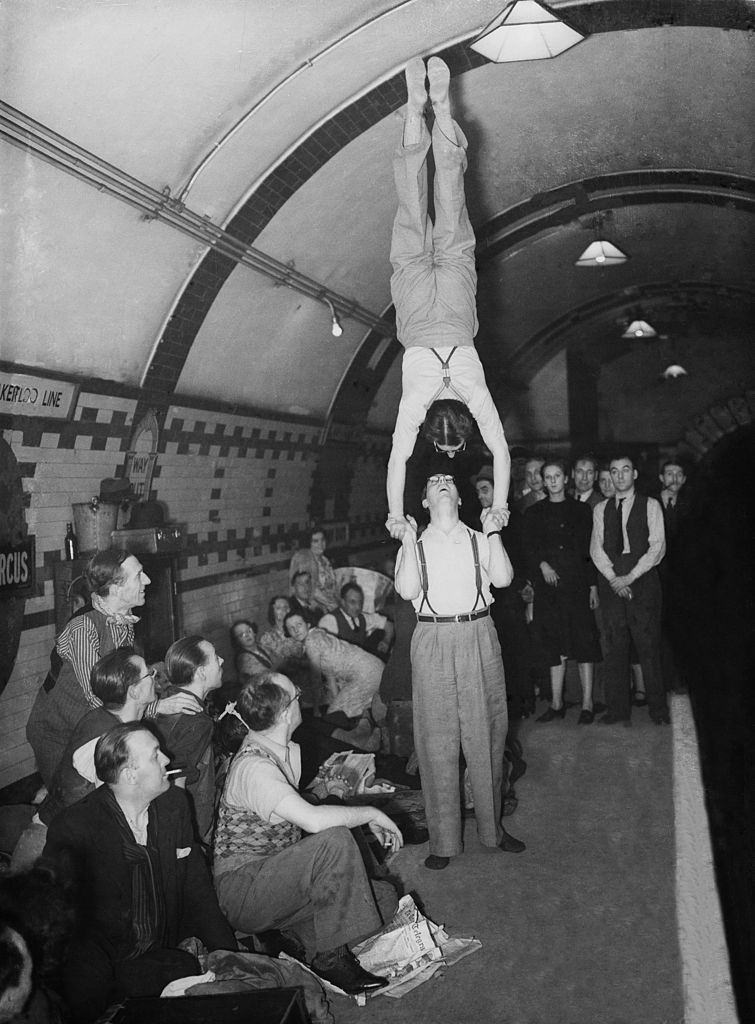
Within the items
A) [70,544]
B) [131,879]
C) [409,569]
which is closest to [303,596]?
[70,544]

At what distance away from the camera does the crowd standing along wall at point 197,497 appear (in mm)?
5379

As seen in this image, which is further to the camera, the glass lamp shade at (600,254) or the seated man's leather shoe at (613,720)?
the glass lamp shade at (600,254)

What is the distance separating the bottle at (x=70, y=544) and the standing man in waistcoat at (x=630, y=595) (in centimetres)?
374

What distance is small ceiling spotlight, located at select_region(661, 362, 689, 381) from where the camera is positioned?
15.2 m

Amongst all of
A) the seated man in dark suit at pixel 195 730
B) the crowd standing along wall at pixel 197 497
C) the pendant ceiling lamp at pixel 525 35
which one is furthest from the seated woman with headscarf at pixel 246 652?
the pendant ceiling lamp at pixel 525 35

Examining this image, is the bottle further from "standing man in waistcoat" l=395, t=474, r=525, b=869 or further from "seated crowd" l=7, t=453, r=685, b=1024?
"standing man in waistcoat" l=395, t=474, r=525, b=869

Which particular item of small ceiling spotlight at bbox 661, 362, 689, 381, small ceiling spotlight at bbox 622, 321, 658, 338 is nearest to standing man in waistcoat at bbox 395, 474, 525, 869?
small ceiling spotlight at bbox 622, 321, 658, 338

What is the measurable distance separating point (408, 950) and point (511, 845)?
1129mm

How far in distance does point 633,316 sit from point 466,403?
33.5 feet

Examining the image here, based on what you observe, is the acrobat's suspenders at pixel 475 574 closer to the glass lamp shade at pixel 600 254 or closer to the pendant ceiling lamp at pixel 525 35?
the pendant ceiling lamp at pixel 525 35

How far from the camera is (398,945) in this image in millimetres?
3576

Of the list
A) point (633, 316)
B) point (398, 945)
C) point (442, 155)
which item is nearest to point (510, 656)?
point (398, 945)

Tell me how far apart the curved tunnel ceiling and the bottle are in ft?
3.54

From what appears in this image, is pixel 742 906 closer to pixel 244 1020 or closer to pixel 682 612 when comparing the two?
pixel 244 1020
